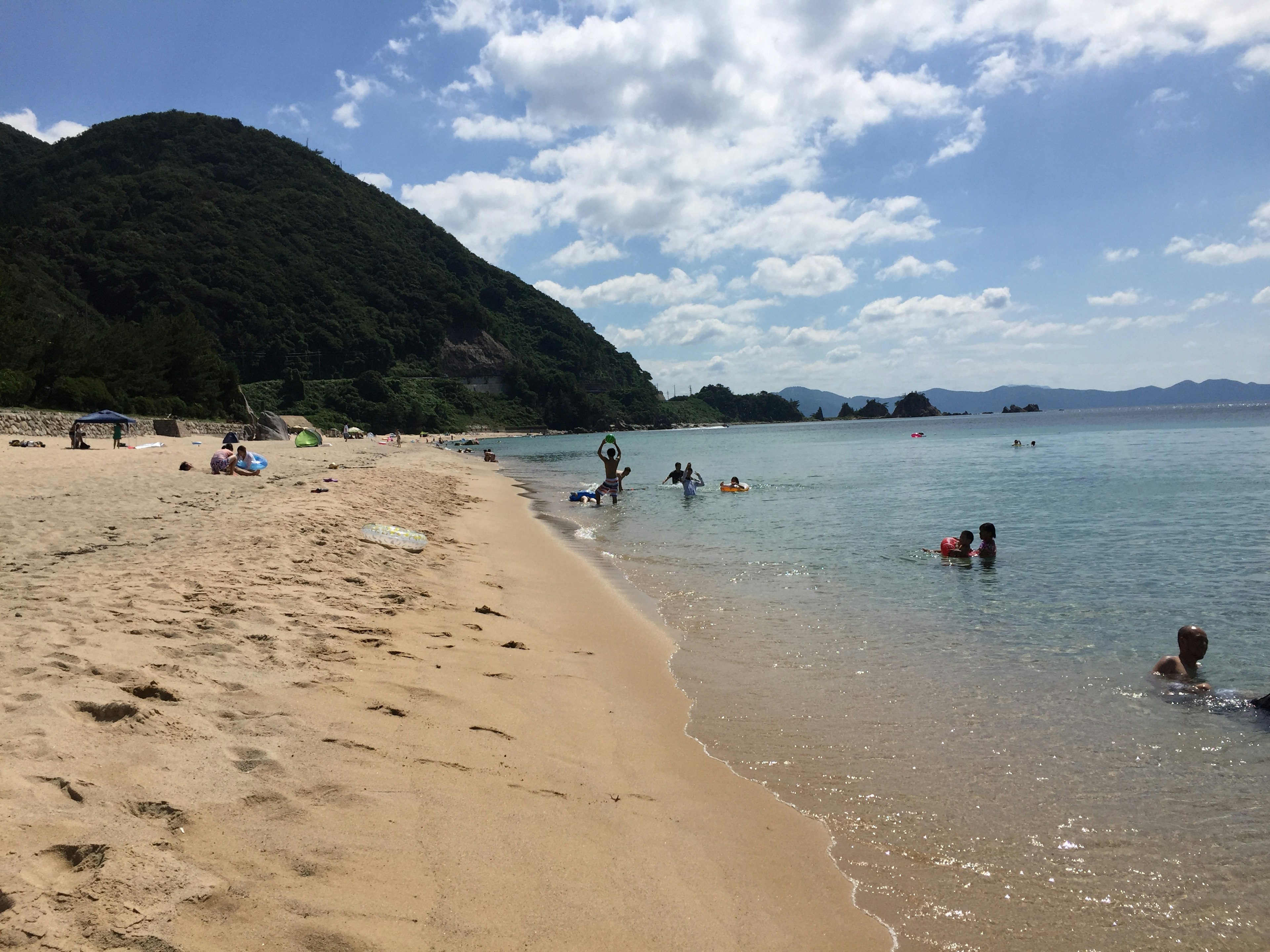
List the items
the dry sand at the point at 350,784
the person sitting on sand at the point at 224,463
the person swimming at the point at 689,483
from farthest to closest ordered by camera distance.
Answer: the person swimming at the point at 689,483
the person sitting on sand at the point at 224,463
the dry sand at the point at 350,784

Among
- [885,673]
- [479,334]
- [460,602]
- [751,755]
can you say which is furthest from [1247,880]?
[479,334]

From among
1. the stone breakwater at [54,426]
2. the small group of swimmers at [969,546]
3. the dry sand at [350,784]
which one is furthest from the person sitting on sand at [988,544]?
the stone breakwater at [54,426]

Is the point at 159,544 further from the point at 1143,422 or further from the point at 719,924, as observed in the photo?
the point at 1143,422

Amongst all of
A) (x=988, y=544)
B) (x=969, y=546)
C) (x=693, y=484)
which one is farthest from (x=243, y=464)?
(x=988, y=544)

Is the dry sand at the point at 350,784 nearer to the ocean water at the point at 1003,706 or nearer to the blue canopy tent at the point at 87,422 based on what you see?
the ocean water at the point at 1003,706

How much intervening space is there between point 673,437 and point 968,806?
392 ft

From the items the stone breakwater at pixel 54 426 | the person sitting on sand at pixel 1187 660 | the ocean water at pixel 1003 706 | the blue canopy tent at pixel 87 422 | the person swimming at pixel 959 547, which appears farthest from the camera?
the stone breakwater at pixel 54 426

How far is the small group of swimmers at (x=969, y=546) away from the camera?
12.6 m

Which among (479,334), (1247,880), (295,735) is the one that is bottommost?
(1247,880)

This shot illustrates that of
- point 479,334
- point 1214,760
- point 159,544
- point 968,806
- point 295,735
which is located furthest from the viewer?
point 479,334

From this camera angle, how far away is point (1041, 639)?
812 cm

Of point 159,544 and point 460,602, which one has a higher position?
point 159,544

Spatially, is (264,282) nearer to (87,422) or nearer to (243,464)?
(87,422)

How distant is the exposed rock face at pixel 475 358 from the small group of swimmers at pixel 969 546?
143109 millimetres
